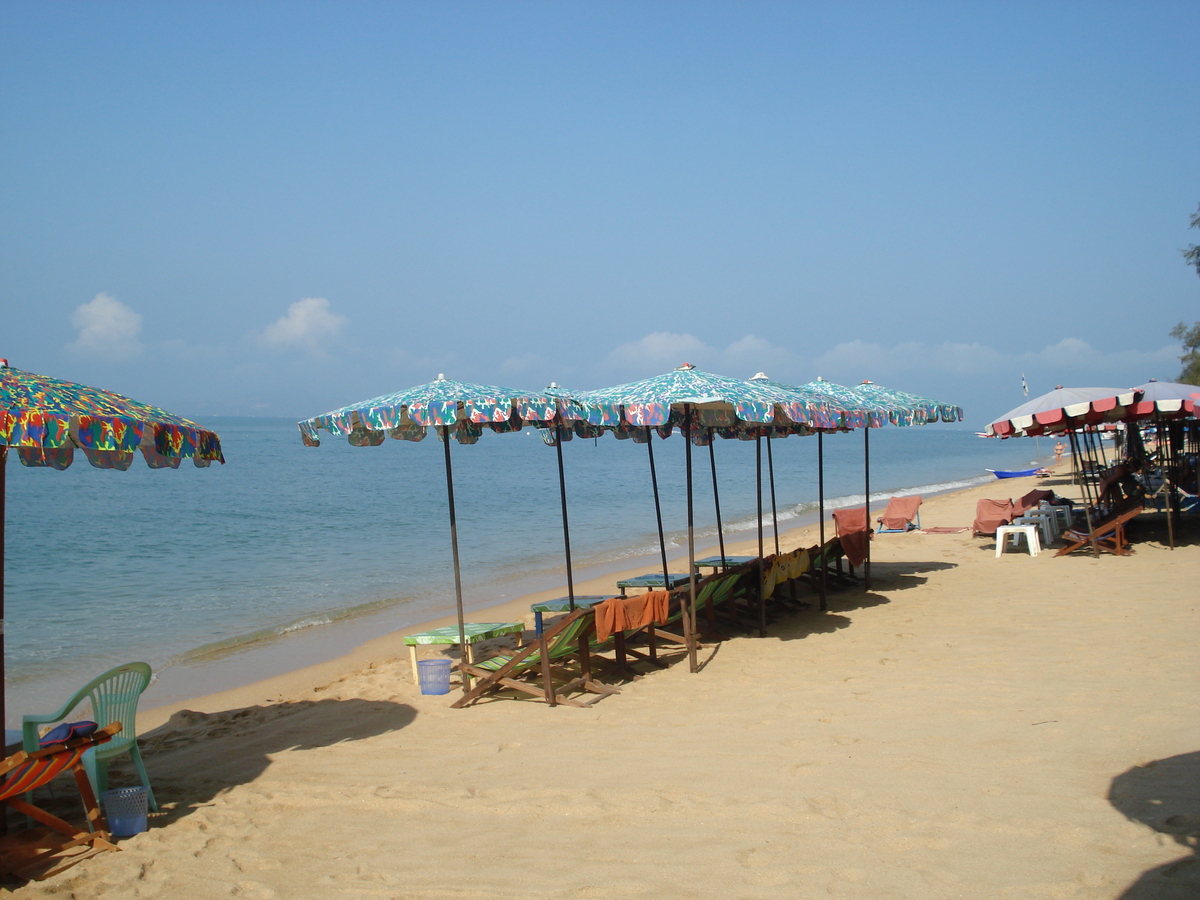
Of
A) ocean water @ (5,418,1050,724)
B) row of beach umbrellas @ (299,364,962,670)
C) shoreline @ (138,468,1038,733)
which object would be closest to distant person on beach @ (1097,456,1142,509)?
row of beach umbrellas @ (299,364,962,670)

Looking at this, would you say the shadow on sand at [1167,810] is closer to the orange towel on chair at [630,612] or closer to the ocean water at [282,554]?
the orange towel on chair at [630,612]

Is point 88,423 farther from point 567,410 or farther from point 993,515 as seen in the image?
point 993,515

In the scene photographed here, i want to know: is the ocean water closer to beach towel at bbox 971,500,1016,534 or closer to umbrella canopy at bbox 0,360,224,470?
umbrella canopy at bbox 0,360,224,470

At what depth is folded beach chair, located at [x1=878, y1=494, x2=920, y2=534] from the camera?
15.6m

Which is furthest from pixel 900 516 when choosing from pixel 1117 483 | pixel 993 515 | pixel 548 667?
pixel 548 667

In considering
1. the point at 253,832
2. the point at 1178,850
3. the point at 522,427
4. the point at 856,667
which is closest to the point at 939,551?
the point at 856,667

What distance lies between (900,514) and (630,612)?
10785mm

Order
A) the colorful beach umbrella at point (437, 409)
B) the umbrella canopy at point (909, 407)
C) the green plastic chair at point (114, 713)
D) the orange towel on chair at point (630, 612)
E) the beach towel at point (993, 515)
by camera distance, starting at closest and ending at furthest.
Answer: the green plastic chair at point (114, 713) < the colorful beach umbrella at point (437, 409) < the orange towel on chair at point (630, 612) < the umbrella canopy at point (909, 407) < the beach towel at point (993, 515)

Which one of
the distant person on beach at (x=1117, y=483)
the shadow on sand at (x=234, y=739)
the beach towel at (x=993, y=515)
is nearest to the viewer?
the shadow on sand at (x=234, y=739)

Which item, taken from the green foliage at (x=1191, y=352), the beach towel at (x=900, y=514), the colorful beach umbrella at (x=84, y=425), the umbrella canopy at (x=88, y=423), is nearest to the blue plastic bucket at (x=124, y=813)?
the colorful beach umbrella at (x=84, y=425)

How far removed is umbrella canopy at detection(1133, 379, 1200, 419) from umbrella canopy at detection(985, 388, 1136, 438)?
16cm

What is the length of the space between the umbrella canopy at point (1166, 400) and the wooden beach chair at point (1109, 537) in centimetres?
129

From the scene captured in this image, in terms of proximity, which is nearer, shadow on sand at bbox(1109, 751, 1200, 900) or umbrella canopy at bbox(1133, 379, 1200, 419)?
shadow on sand at bbox(1109, 751, 1200, 900)

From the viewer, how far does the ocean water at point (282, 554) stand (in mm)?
10953
